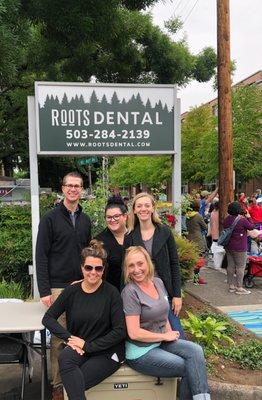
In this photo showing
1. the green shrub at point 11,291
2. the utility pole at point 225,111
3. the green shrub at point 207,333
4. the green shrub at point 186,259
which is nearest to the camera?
the green shrub at point 207,333

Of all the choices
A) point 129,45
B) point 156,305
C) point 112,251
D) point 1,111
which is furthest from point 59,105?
point 1,111

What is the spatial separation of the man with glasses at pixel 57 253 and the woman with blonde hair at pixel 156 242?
0.45 metres

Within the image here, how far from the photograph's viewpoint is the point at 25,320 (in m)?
3.84

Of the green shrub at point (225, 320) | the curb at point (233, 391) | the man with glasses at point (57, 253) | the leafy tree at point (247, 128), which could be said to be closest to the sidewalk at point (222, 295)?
Result: the green shrub at point (225, 320)

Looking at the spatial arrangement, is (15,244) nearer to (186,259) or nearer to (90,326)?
(186,259)

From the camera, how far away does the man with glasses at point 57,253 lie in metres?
3.95

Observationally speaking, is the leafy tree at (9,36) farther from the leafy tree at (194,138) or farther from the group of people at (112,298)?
the leafy tree at (194,138)

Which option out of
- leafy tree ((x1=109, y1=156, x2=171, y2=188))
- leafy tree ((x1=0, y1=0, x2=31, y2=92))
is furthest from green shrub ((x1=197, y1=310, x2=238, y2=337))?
leafy tree ((x1=109, y1=156, x2=171, y2=188))

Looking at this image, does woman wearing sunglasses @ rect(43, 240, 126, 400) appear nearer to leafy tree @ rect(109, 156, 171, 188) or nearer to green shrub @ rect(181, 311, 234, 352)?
green shrub @ rect(181, 311, 234, 352)

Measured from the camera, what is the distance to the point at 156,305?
3701mm

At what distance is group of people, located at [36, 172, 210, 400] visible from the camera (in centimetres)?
351

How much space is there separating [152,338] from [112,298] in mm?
418

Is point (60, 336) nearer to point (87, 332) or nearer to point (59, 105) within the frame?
point (87, 332)

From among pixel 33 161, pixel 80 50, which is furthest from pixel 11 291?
pixel 80 50
